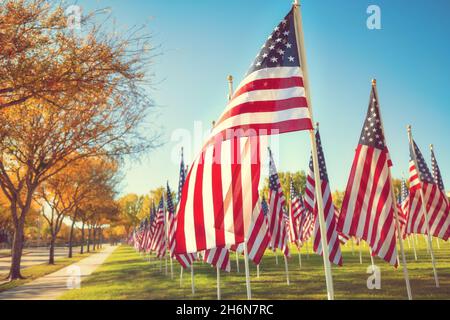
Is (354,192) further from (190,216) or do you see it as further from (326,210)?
(190,216)

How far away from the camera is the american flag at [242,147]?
17.7 ft

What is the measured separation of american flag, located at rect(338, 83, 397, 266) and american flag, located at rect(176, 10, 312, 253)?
3.26 meters

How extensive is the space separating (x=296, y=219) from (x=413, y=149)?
9869mm

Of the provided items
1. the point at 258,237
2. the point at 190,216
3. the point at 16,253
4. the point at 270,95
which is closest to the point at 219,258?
the point at 258,237

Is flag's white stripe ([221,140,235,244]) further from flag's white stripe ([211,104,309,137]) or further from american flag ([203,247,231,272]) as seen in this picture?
american flag ([203,247,231,272])

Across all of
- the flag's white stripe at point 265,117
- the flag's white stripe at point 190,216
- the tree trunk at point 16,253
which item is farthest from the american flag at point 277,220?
the tree trunk at point 16,253

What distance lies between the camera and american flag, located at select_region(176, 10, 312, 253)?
17.7ft

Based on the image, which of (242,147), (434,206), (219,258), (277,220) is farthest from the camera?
(277,220)

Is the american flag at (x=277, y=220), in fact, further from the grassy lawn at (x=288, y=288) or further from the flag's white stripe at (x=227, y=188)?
the flag's white stripe at (x=227, y=188)

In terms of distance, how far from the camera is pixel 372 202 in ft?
27.0

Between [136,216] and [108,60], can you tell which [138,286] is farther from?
[136,216]

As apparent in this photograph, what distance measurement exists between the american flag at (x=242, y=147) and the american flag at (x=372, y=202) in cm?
326

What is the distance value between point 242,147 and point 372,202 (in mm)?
4277
